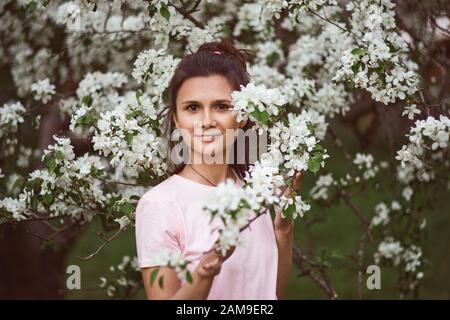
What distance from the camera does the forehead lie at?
248 cm

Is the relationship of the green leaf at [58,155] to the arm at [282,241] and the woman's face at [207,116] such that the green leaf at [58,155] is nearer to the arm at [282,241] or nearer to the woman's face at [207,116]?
the woman's face at [207,116]

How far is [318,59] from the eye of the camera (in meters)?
4.00

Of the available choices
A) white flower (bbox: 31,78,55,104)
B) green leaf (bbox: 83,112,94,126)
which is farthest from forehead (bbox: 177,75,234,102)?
white flower (bbox: 31,78,55,104)

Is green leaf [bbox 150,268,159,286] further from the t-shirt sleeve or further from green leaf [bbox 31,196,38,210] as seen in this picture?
green leaf [bbox 31,196,38,210]

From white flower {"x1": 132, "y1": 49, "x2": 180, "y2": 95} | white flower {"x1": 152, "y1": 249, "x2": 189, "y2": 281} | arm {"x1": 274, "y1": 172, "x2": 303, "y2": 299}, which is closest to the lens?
white flower {"x1": 152, "y1": 249, "x2": 189, "y2": 281}

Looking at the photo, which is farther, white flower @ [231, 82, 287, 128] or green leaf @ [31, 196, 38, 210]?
green leaf @ [31, 196, 38, 210]

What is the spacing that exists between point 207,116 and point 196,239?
0.41 metres

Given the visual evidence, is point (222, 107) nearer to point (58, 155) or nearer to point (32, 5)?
point (58, 155)

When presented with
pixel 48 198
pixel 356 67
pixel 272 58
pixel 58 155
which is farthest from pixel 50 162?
pixel 272 58

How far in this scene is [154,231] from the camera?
224 cm

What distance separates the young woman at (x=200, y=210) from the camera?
2.25 meters

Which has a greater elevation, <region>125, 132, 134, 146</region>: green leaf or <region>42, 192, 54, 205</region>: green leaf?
<region>125, 132, 134, 146</region>: green leaf

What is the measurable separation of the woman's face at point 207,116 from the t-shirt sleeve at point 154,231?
0.27 meters
